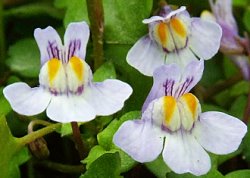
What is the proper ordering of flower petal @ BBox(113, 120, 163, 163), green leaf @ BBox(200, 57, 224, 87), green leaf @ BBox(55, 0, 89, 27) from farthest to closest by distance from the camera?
1. green leaf @ BBox(200, 57, 224, 87)
2. green leaf @ BBox(55, 0, 89, 27)
3. flower petal @ BBox(113, 120, 163, 163)

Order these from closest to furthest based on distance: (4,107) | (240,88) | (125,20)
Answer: (4,107), (125,20), (240,88)

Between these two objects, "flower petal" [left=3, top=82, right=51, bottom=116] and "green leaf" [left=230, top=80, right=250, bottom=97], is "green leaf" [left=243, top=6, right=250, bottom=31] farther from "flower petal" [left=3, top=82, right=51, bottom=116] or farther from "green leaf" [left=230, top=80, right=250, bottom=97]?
"flower petal" [left=3, top=82, right=51, bottom=116]

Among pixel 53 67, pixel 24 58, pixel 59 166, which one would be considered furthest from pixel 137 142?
pixel 24 58

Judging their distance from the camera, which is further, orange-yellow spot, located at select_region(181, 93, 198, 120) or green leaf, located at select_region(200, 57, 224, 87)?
green leaf, located at select_region(200, 57, 224, 87)

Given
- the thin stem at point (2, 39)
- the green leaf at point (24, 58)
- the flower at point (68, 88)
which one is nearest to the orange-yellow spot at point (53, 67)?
the flower at point (68, 88)

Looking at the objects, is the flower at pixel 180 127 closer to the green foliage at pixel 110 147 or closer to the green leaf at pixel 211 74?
the green foliage at pixel 110 147

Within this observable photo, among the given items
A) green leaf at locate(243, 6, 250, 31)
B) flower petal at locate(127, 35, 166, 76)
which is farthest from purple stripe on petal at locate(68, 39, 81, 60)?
green leaf at locate(243, 6, 250, 31)

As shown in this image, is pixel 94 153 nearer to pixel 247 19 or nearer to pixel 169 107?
pixel 169 107

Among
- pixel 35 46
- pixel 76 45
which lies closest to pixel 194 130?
pixel 76 45
